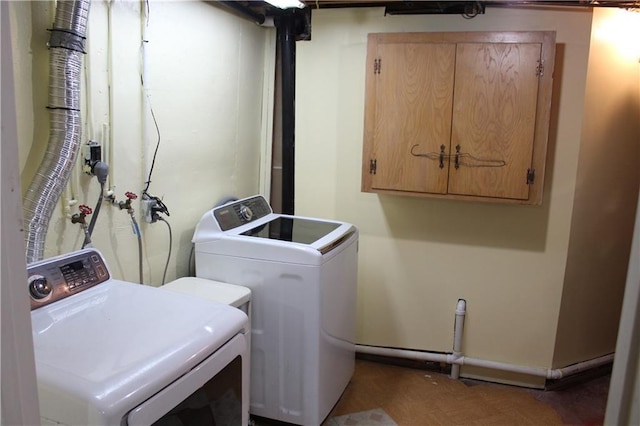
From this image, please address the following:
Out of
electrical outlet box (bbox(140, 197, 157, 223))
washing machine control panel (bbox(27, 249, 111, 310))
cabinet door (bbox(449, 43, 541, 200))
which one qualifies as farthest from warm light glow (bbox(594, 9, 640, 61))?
washing machine control panel (bbox(27, 249, 111, 310))

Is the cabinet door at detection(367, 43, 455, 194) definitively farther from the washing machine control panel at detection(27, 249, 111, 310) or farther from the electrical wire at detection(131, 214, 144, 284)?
the washing machine control panel at detection(27, 249, 111, 310)

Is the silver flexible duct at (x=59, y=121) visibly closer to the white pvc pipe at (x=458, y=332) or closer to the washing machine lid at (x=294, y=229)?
the washing machine lid at (x=294, y=229)

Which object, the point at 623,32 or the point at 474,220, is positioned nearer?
the point at 623,32

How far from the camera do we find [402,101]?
263 cm

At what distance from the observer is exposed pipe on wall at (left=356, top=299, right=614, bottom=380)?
2.96 meters

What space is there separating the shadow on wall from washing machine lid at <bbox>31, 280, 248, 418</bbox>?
1634 mm

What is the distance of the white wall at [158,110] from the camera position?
168cm

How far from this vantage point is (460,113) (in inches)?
101

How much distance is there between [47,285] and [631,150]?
10.4 feet

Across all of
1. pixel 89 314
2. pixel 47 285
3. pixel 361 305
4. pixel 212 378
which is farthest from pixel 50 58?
pixel 361 305

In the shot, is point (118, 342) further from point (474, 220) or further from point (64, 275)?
point (474, 220)

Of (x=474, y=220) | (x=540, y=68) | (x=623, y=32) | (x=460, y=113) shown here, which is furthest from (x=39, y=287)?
(x=623, y=32)

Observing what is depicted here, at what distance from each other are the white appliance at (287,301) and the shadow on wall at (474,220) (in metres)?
0.62

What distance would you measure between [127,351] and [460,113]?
2.02 metres
